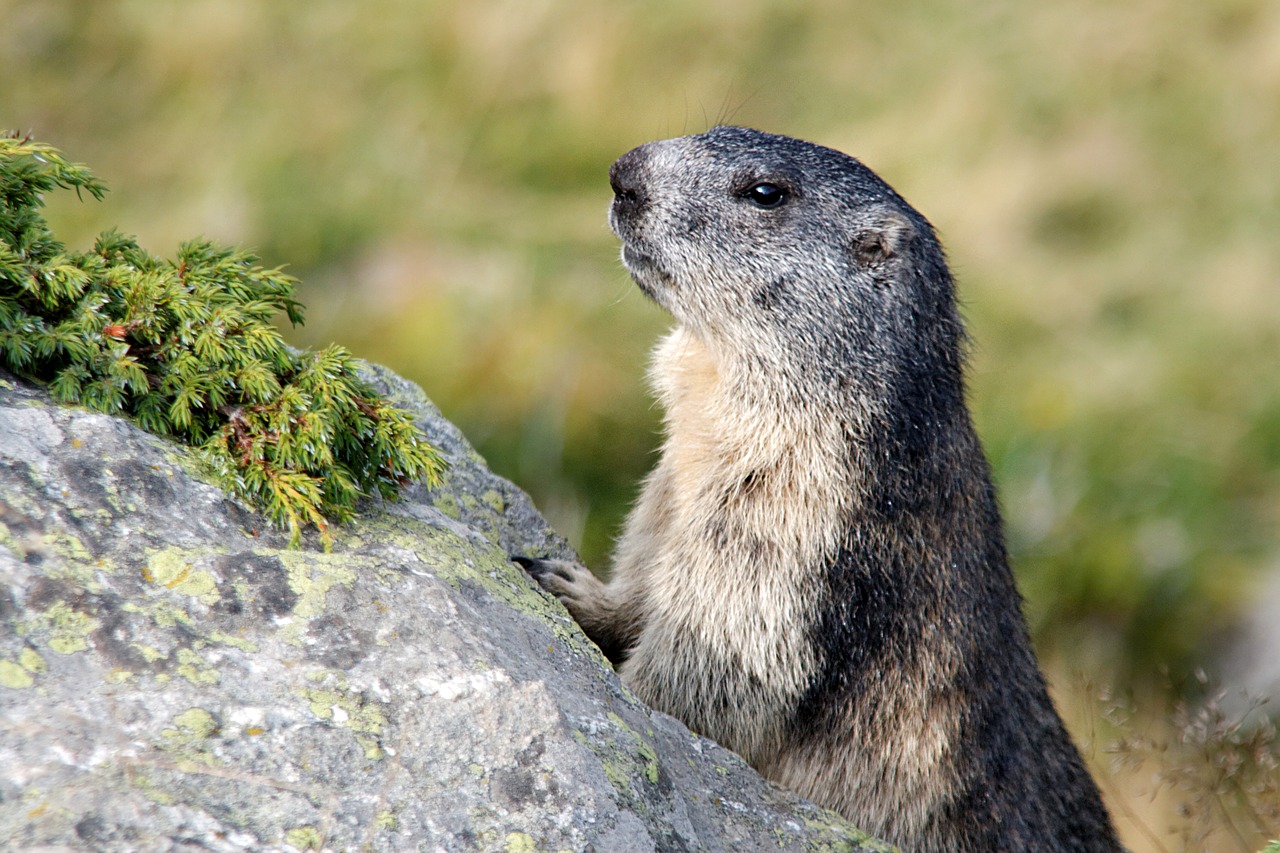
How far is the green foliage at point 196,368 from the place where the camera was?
3197 millimetres

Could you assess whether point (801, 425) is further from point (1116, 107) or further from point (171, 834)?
point (1116, 107)

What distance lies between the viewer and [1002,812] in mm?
4906

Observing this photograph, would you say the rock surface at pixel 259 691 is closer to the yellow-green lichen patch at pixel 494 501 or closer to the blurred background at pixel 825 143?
the yellow-green lichen patch at pixel 494 501

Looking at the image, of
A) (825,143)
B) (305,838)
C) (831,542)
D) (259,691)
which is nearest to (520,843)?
(305,838)

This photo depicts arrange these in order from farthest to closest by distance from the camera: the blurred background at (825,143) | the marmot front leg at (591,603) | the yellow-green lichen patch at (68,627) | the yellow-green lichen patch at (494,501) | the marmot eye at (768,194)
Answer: the blurred background at (825,143), the marmot eye at (768,194), the yellow-green lichen patch at (494,501), the marmot front leg at (591,603), the yellow-green lichen patch at (68,627)

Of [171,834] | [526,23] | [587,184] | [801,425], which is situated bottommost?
[171,834]

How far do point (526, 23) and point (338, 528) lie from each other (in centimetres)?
863

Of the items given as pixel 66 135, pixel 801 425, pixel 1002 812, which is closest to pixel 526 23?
pixel 66 135

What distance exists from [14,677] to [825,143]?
888cm

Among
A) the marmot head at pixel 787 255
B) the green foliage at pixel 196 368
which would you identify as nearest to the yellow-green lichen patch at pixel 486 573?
the green foliage at pixel 196 368

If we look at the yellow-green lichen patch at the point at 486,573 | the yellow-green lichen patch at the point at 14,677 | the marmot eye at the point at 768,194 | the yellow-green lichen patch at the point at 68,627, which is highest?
the marmot eye at the point at 768,194

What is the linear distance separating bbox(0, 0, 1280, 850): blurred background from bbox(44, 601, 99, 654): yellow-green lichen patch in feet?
18.3

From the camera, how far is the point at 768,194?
5.20 meters

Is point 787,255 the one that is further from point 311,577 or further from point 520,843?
point 520,843
